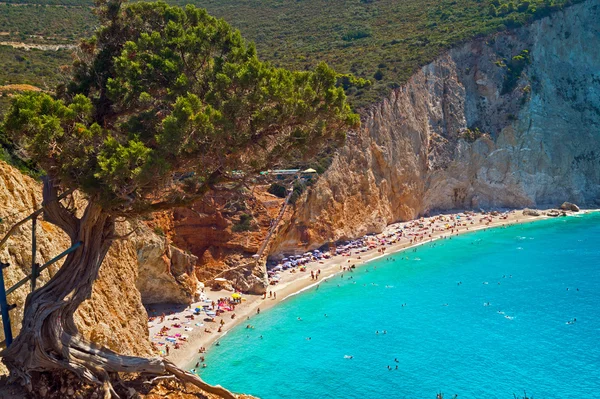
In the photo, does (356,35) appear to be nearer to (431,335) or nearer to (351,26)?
(351,26)

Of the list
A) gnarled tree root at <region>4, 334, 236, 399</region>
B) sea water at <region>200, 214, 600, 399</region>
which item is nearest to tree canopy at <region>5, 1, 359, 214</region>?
gnarled tree root at <region>4, 334, 236, 399</region>

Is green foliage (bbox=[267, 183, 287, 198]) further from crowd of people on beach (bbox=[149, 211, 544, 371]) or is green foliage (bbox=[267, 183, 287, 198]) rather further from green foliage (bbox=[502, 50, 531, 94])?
green foliage (bbox=[502, 50, 531, 94])

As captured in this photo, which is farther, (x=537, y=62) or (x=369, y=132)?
(x=537, y=62)

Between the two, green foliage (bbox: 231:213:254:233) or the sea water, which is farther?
green foliage (bbox: 231:213:254:233)

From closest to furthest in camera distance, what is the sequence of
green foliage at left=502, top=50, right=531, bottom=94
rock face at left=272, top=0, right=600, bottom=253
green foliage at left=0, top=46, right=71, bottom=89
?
green foliage at left=0, top=46, right=71, bottom=89, rock face at left=272, top=0, right=600, bottom=253, green foliage at left=502, top=50, right=531, bottom=94

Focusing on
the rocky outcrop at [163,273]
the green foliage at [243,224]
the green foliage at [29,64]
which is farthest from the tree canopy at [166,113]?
the green foliage at [29,64]

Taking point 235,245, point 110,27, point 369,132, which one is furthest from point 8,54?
point 110,27

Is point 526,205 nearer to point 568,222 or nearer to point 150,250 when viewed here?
point 568,222
